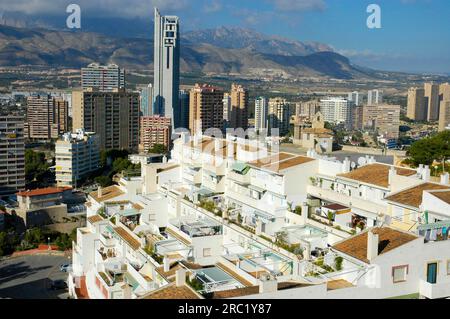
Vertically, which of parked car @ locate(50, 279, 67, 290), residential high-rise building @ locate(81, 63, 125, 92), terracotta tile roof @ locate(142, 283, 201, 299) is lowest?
parked car @ locate(50, 279, 67, 290)

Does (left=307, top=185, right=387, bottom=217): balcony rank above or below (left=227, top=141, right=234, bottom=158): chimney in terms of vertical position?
below

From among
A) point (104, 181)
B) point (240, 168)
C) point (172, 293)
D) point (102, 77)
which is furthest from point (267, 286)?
point (102, 77)

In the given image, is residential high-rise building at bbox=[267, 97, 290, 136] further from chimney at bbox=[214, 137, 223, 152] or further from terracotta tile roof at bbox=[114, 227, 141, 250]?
terracotta tile roof at bbox=[114, 227, 141, 250]

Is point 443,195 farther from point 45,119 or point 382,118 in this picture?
point 382,118

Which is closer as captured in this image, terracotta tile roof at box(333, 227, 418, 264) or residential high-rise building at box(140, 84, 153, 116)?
terracotta tile roof at box(333, 227, 418, 264)

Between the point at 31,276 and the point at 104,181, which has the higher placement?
the point at 104,181

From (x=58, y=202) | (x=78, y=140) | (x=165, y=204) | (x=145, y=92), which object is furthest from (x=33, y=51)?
(x=165, y=204)

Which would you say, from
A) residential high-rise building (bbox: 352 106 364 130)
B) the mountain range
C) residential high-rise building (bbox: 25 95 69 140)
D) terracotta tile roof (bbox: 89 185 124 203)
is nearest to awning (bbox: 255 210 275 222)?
terracotta tile roof (bbox: 89 185 124 203)
